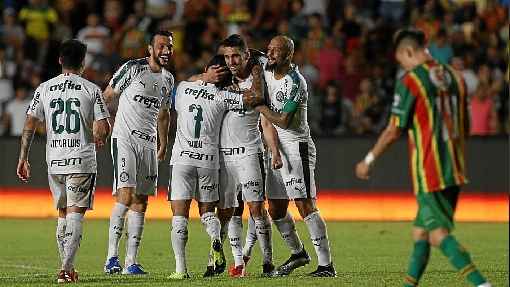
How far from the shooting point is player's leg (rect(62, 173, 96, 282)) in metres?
12.5

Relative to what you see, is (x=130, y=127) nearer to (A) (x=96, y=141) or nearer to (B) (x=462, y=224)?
(A) (x=96, y=141)

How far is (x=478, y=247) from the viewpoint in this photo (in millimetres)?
17469

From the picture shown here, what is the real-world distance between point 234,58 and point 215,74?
31 cm

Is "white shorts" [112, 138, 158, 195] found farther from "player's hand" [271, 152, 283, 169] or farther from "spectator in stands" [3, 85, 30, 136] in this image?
"spectator in stands" [3, 85, 30, 136]

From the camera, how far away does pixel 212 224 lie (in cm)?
1317

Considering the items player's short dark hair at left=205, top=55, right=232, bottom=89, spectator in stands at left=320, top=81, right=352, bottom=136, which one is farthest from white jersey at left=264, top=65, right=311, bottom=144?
→ spectator in stands at left=320, top=81, right=352, bottom=136

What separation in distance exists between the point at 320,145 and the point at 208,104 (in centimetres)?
898

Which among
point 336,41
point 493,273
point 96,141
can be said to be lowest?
point 493,273

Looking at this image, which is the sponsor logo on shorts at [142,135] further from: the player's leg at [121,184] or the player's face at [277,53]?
the player's face at [277,53]

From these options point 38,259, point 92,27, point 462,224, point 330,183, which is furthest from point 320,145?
point 38,259

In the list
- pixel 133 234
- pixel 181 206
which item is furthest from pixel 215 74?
pixel 133 234

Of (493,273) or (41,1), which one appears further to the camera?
(41,1)

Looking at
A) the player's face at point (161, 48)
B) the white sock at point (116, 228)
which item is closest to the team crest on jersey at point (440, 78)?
the player's face at point (161, 48)

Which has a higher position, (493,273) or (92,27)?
(92,27)
